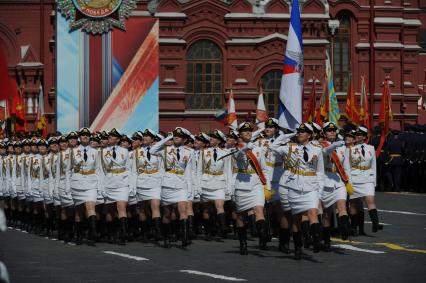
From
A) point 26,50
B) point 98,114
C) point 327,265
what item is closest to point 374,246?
point 327,265

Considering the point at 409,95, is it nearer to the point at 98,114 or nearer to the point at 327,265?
the point at 98,114

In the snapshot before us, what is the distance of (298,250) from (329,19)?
37.3m

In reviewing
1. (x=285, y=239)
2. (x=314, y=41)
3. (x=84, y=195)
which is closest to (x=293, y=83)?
(x=285, y=239)

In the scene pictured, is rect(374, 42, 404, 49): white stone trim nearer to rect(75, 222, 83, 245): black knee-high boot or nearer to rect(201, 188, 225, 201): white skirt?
rect(201, 188, 225, 201): white skirt

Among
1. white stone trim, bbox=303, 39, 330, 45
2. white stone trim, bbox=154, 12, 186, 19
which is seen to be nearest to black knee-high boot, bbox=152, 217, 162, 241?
white stone trim, bbox=154, 12, 186, 19

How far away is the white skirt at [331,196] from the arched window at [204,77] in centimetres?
3327

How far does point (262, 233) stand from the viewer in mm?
19234

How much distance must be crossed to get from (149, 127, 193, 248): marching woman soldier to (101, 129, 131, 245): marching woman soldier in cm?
104

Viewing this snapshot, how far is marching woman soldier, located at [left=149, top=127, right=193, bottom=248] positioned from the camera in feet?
68.7

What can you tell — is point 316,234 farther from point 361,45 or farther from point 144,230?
point 361,45

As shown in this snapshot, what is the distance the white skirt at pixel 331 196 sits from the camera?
20.2 meters

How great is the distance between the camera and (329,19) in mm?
54375

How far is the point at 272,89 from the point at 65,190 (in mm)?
30780

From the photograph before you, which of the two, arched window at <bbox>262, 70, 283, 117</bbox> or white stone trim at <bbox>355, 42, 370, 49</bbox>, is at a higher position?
white stone trim at <bbox>355, 42, 370, 49</bbox>
